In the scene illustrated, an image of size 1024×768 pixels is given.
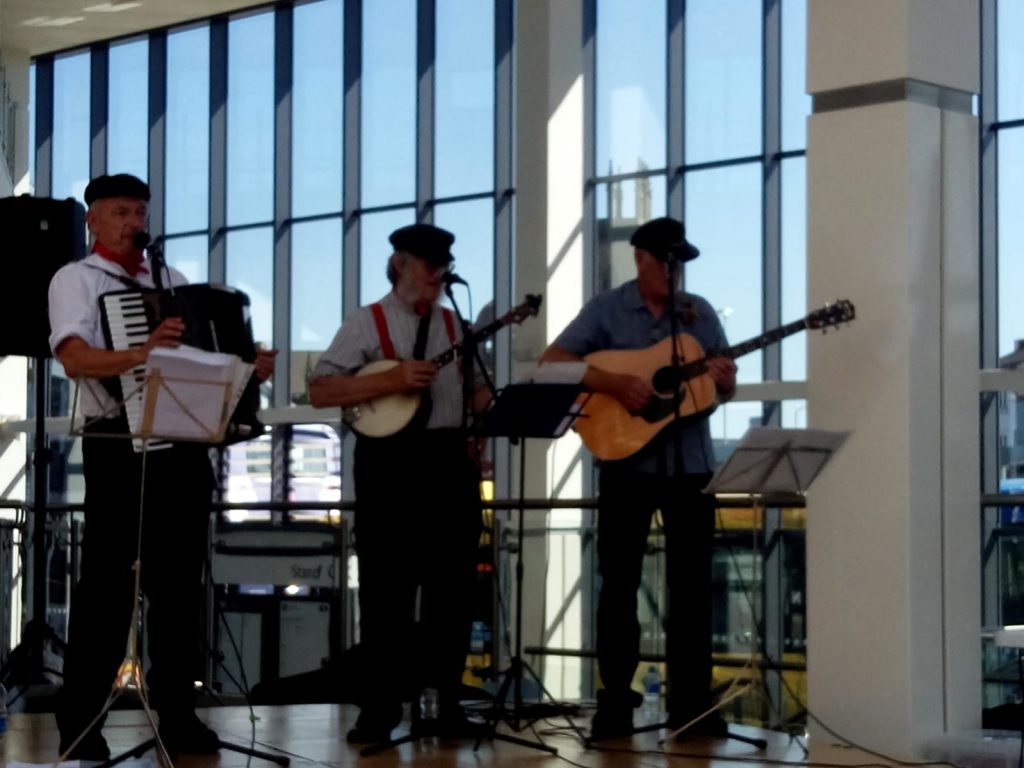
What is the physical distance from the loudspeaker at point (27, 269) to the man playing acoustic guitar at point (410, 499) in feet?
6.76

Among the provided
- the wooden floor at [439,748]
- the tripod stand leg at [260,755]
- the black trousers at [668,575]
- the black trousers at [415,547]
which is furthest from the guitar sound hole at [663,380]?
the tripod stand leg at [260,755]

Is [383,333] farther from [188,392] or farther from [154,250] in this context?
[188,392]

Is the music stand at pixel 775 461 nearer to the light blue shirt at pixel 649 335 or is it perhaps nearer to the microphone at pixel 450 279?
the light blue shirt at pixel 649 335

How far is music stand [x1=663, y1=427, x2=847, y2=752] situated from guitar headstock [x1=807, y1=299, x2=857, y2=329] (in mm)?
342

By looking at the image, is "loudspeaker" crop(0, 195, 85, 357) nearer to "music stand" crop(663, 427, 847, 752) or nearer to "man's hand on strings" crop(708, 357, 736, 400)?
"man's hand on strings" crop(708, 357, 736, 400)

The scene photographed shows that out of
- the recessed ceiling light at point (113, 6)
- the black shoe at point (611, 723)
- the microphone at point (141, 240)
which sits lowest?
the black shoe at point (611, 723)

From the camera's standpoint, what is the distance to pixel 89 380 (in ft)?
15.0

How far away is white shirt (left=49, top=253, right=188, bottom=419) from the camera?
15.0ft

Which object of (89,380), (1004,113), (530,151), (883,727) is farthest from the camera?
(530,151)

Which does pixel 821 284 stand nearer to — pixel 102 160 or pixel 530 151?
pixel 530 151

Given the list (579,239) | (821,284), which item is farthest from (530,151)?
(821,284)

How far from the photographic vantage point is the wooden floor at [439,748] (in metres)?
4.95

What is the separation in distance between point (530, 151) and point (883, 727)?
997 centimetres

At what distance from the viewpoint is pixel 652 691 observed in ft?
21.9
